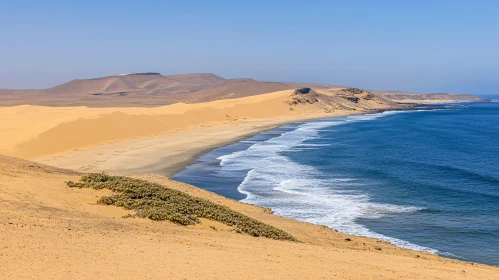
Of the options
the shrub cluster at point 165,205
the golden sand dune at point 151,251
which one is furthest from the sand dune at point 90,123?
the golden sand dune at point 151,251

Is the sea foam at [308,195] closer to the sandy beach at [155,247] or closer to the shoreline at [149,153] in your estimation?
the sandy beach at [155,247]

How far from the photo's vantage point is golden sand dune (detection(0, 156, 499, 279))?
39.8 ft

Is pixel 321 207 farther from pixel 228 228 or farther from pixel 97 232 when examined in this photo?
pixel 97 232

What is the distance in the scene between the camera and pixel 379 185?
33344mm

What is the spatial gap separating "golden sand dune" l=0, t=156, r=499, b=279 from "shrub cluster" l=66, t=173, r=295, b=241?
547 millimetres

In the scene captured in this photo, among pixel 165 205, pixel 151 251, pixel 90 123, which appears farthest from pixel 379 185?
pixel 90 123

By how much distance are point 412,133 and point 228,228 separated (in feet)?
198

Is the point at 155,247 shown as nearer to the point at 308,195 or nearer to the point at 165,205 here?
the point at 165,205

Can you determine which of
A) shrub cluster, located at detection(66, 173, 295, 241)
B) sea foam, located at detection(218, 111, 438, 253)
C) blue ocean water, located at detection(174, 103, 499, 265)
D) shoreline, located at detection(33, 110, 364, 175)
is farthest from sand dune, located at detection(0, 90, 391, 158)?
shrub cluster, located at detection(66, 173, 295, 241)

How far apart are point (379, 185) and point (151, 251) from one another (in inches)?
900

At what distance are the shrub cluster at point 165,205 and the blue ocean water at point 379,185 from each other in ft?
17.4

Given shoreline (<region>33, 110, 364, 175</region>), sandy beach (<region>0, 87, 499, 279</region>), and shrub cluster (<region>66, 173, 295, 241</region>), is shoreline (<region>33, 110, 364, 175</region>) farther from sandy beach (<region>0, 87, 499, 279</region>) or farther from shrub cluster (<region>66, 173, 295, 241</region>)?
shrub cluster (<region>66, 173, 295, 241</region>)

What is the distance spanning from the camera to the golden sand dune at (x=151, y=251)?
12.1 m

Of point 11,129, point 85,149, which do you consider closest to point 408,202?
point 85,149
